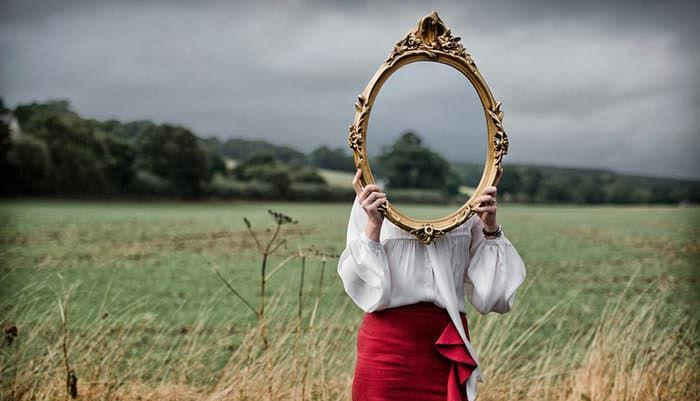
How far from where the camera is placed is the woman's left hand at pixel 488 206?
7.39ft

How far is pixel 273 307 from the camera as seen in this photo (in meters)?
4.43

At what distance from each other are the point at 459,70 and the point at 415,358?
3.66 ft

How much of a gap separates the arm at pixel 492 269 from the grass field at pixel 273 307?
1.28m

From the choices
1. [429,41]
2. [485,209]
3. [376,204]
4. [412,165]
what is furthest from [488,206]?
[429,41]

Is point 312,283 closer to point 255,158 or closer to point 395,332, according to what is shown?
point 395,332

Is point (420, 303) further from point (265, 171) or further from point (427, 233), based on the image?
point (265, 171)

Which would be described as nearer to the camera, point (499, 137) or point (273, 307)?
point (499, 137)

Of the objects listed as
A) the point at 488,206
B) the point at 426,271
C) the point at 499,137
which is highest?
the point at 499,137

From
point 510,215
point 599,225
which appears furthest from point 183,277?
point 599,225

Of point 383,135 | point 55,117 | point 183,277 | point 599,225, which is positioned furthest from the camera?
point 55,117

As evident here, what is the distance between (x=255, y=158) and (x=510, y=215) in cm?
1441

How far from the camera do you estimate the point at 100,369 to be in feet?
12.3

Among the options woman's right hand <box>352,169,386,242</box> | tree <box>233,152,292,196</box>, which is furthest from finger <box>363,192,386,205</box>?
tree <box>233,152,292,196</box>

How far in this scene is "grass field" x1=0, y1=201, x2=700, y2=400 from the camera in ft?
12.4
